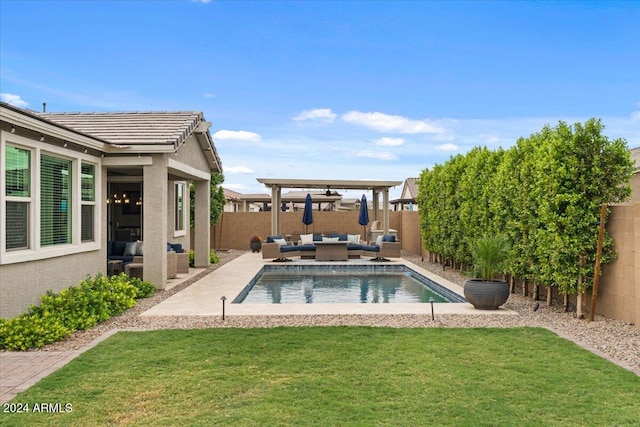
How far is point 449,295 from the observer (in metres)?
10.8

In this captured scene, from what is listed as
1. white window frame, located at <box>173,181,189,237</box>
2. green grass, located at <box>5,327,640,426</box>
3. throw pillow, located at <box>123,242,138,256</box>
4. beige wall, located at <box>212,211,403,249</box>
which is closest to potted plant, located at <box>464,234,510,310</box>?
green grass, located at <box>5,327,640,426</box>

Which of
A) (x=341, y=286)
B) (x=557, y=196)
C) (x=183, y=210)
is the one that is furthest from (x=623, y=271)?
(x=183, y=210)

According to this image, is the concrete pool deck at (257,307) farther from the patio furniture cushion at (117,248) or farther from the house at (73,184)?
the patio furniture cushion at (117,248)

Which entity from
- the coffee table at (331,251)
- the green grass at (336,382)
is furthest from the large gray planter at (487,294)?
the coffee table at (331,251)

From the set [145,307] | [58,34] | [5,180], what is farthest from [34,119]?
[58,34]

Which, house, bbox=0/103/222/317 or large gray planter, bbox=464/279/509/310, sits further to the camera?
large gray planter, bbox=464/279/509/310

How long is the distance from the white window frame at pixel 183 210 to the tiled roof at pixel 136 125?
4.12 meters

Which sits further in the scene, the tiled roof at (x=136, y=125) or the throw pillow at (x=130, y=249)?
the throw pillow at (x=130, y=249)

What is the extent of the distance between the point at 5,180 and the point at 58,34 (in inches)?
435

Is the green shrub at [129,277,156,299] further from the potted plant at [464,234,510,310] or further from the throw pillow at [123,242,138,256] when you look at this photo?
the potted plant at [464,234,510,310]

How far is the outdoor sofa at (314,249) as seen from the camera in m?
17.6

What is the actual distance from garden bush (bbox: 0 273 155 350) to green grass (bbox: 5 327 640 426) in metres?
0.94

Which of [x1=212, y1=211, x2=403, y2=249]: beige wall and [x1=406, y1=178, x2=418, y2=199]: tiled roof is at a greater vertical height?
[x1=406, y1=178, x2=418, y2=199]: tiled roof

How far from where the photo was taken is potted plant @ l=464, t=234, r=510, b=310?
8703 millimetres
